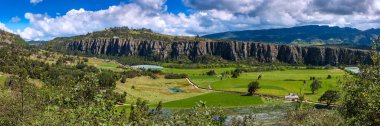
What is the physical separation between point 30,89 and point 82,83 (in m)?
24.3

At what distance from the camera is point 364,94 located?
26.0 m

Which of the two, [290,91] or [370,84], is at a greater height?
[370,84]

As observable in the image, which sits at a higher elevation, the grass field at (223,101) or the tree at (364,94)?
the tree at (364,94)

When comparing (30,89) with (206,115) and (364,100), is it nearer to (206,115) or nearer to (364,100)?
(206,115)

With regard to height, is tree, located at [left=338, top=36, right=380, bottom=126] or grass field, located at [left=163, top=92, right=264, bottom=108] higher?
tree, located at [left=338, top=36, right=380, bottom=126]

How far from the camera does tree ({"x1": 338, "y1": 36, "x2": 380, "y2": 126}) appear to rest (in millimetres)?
26328

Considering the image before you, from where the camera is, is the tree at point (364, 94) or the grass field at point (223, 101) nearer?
the tree at point (364, 94)

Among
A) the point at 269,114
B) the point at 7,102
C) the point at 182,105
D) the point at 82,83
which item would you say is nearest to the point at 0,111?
the point at 7,102

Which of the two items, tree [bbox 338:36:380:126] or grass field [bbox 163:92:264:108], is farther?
grass field [bbox 163:92:264:108]

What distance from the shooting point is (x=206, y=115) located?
2108 centimetres

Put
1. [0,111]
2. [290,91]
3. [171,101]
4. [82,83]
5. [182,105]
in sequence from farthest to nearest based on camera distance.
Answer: [290,91] → [171,101] → [182,105] → [0,111] → [82,83]

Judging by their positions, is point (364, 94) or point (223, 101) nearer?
point (364, 94)

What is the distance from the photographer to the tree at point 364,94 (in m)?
26.3

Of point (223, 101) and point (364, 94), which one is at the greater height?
point (364, 94)
